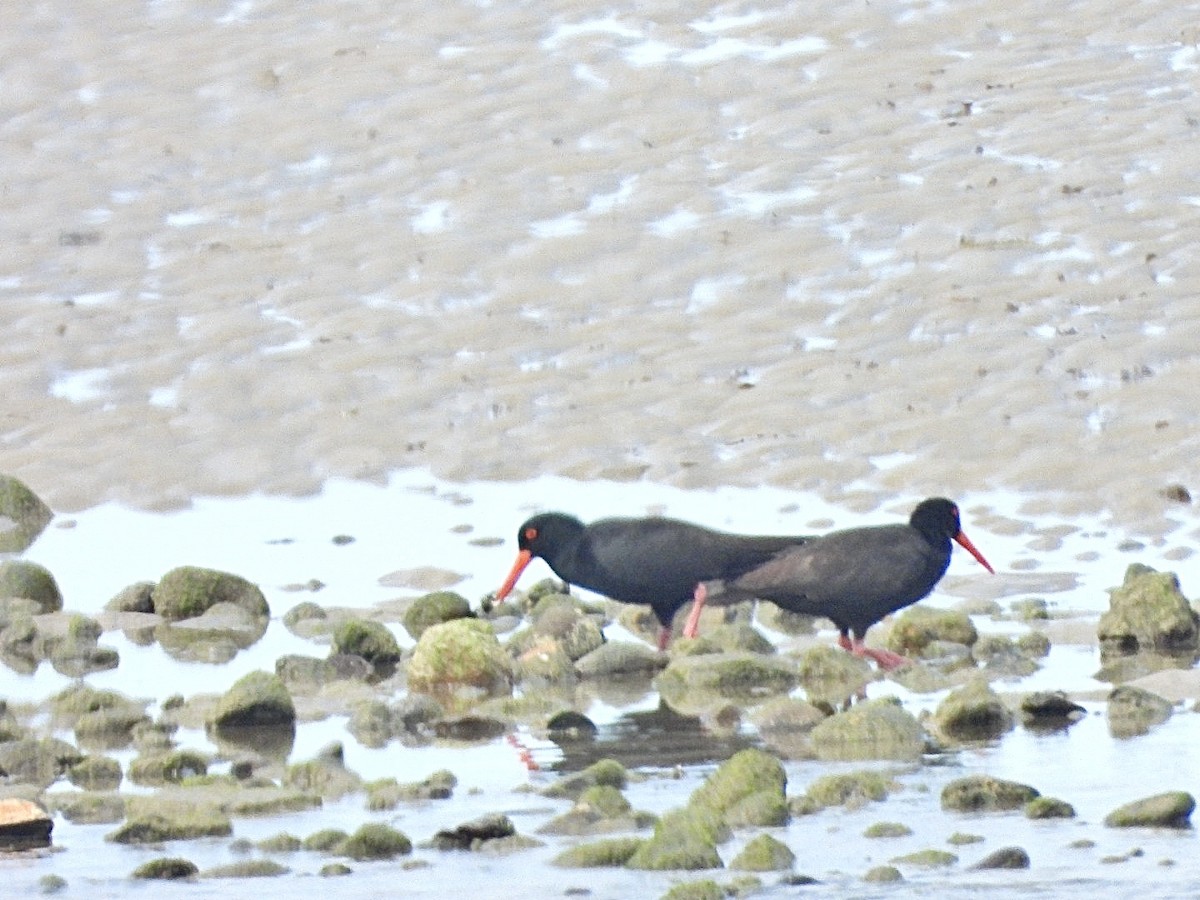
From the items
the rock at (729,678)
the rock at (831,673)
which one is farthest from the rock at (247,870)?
the rock at (831,673)

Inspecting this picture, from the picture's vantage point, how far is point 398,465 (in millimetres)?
14367

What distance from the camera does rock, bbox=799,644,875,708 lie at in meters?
10.5

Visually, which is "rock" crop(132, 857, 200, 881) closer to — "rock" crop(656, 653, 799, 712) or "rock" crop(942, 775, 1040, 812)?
"rock" crop(942, 775, 1040, 812)

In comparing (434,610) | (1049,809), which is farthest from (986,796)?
(434,610)

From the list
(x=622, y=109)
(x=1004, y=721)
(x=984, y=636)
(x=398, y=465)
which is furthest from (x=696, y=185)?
(x=1004, y=721)

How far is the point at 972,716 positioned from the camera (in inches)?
375

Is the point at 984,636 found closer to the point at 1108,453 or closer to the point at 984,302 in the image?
the point at 1108,453

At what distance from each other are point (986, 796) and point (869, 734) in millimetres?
1008

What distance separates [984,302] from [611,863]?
825 cm

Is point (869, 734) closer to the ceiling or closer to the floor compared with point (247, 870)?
closer to the floor

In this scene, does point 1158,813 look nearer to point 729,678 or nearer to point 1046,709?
point 1046,709

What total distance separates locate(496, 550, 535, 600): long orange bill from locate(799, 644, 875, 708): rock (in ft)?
4.54

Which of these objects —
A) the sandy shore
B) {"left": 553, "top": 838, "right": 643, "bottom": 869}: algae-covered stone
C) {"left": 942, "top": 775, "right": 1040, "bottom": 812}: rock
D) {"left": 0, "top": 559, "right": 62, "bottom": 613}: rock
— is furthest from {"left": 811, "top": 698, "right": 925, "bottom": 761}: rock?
{"left": 0, "top": 559, "right": 62, "bottom": 613}: rock

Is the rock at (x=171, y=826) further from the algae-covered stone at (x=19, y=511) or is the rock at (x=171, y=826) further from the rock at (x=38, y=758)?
the algae-covered stone at (x=19, y=511)
